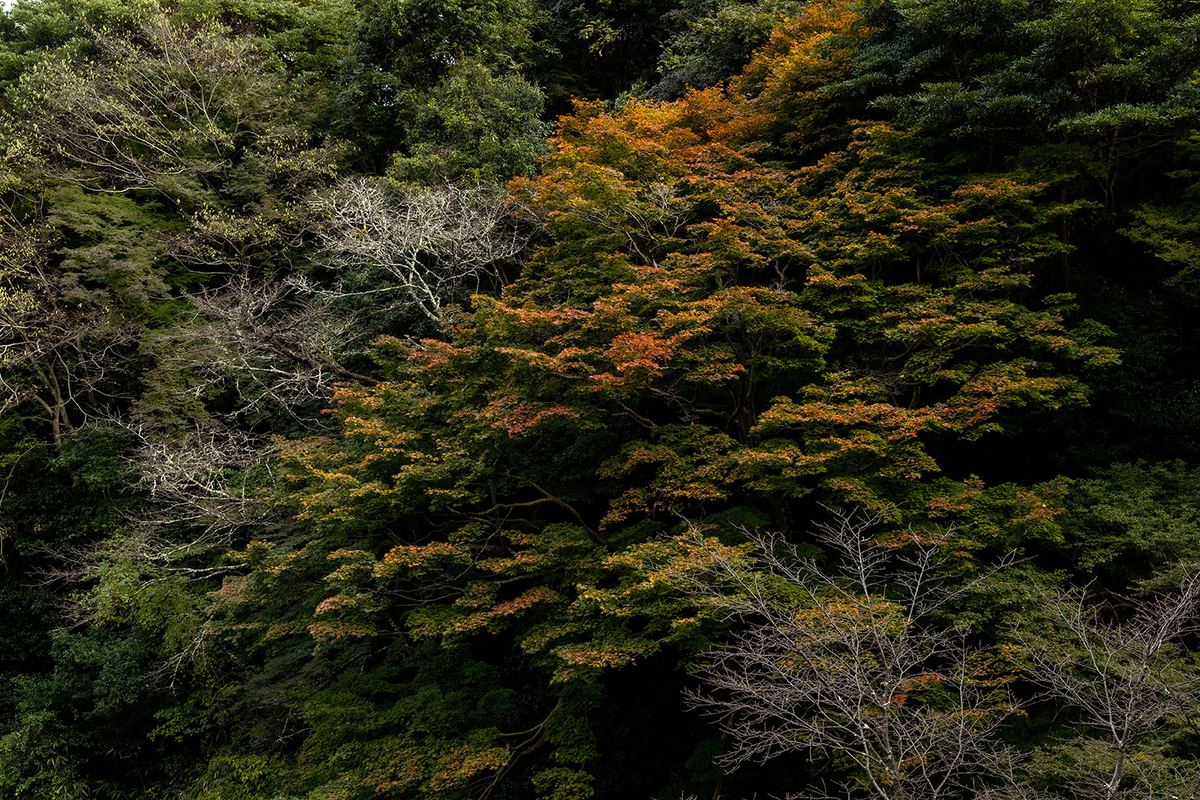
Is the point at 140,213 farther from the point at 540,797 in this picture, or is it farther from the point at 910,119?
the point at 910,119

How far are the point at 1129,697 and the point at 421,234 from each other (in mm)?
11120

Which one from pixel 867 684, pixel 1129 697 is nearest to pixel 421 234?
pixel 867 684

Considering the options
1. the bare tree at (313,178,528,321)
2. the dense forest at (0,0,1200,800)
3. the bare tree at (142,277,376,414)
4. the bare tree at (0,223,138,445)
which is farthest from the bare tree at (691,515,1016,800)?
the bare tree at (0,223,138,445)

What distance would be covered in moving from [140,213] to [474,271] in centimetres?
847

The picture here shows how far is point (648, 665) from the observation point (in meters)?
9.24

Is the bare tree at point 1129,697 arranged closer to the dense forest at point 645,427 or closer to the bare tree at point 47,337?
the dense forest at point 645,427

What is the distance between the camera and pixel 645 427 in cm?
911

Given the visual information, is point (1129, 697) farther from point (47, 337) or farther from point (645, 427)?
point (47, 337)

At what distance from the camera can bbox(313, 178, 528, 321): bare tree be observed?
38.3 ft

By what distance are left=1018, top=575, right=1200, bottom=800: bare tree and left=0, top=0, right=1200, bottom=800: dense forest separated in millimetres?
60

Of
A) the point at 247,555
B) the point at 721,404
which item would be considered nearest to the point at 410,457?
the point at 247,555

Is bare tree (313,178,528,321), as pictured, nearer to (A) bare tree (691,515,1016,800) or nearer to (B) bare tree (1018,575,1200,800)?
(A) bare tree (691,515,1016,800)

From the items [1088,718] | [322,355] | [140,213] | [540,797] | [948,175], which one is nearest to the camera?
[1088,718]

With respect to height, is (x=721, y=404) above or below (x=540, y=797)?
above
